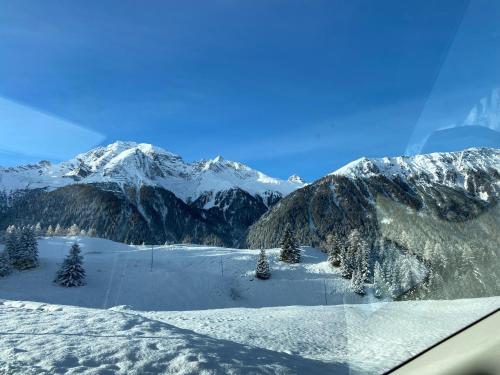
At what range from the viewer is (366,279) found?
15.7 feet

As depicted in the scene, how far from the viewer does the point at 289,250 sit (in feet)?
276

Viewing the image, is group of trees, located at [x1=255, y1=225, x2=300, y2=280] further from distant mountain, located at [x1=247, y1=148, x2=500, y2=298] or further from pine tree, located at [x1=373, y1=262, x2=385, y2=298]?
pine tree, located at [x1=373, y1=262, x2=385, y2=298]

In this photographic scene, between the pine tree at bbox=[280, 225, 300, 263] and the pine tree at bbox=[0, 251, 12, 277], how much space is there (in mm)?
44483

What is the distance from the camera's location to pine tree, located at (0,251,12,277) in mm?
63500

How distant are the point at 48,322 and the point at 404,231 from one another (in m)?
11.3

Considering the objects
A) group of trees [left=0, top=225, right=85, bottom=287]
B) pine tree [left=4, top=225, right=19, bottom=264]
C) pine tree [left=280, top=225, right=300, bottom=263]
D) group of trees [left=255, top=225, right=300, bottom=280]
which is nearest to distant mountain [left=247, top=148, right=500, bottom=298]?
group of trees [left=0, top=225, right=85, bottom=287]

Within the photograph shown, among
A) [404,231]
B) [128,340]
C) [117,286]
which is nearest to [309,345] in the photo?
[128,340]

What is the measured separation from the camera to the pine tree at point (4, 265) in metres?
63.5

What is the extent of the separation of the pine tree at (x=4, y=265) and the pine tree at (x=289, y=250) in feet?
146

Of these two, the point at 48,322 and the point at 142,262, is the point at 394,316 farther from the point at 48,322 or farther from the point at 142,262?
the point at 142,262

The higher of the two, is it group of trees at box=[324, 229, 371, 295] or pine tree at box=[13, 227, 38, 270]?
pine tree at box=[13, 227, 38, 270]

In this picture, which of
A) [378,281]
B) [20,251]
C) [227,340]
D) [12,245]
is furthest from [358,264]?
[12,245]

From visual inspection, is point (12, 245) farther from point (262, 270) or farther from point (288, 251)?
point (288, 251)

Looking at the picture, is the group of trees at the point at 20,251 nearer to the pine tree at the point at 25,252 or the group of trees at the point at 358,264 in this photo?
the pine tree at the point at 25,252
